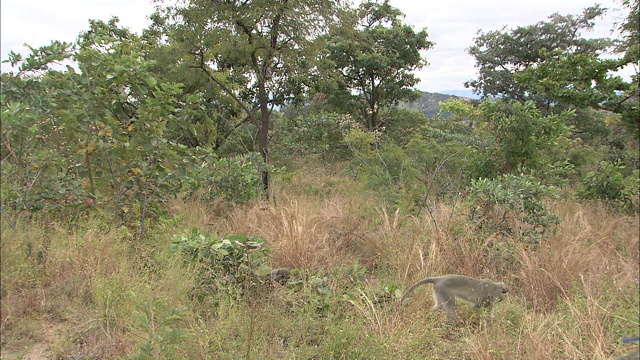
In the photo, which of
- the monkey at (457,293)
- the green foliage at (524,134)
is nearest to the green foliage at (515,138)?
the green foliage at (524,134)

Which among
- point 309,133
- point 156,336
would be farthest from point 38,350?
point 309,133

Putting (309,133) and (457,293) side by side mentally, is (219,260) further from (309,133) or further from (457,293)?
(309,133)

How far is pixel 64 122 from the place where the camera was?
3.54m

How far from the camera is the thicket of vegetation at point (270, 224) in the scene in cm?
258

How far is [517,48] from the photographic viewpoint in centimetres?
1564

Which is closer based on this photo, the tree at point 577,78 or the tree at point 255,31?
the tree at point 577,78

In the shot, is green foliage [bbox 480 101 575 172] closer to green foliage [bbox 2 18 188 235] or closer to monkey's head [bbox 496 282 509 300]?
monkey's head [bbox 496 282 509 300]

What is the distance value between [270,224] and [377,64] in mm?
11357

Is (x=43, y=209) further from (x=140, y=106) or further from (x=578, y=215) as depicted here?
(x=578, y=215)

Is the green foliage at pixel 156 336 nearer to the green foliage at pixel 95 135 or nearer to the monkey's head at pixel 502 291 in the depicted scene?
the green foliage at pixel 95 135

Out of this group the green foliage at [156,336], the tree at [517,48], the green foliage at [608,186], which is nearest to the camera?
the green foliage at [156,336]

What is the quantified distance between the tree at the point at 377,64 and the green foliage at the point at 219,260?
38.9 ft

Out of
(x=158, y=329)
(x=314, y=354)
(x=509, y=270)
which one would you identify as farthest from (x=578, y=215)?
(x=158, y=329)

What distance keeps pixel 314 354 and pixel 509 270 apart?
7.30 ft
